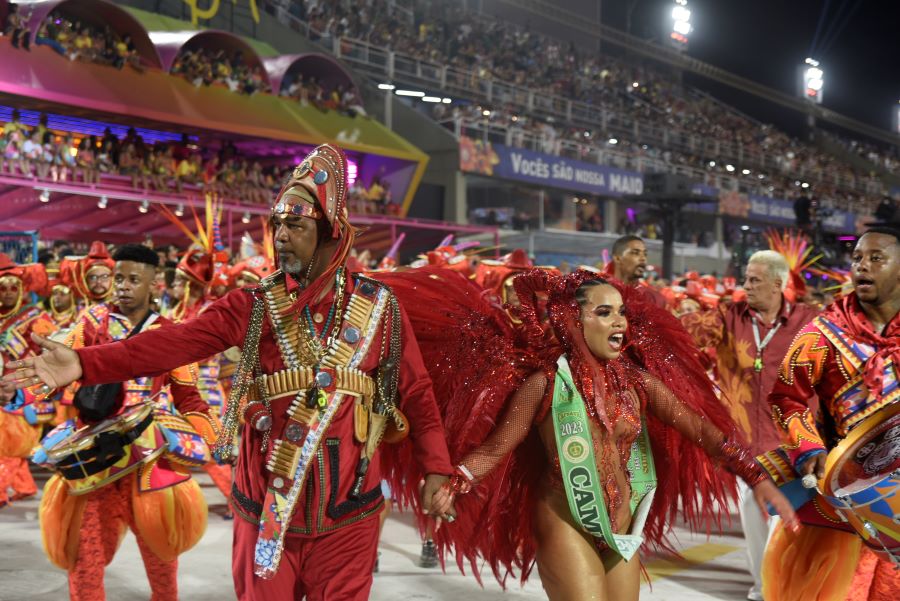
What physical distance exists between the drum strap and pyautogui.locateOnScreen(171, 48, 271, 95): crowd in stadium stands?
663 inches

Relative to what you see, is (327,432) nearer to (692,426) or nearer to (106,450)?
(692,426)

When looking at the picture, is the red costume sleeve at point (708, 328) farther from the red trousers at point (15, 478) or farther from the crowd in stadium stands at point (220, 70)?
the crowd in stadium stands at point (220, 70)

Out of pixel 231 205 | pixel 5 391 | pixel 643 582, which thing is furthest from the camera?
pixel 231 205

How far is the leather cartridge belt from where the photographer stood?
3.22 meters

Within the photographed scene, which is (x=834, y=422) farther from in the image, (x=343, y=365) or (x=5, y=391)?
(x=5, y=391)

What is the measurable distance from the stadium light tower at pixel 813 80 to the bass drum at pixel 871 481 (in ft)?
178

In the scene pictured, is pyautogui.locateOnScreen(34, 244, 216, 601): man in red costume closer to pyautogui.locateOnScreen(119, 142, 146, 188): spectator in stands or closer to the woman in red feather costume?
the woman in red feather costume

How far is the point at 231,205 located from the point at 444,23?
14.6 metres

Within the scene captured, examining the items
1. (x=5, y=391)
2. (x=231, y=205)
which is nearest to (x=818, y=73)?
(x=231, y=205)

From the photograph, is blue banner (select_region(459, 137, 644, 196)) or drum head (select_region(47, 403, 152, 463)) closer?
drum head (select_region(47, 403, 152, 463))

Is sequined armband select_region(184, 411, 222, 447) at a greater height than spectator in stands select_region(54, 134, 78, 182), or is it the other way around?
spectator in stands select_region(54, 134, 78, 182)

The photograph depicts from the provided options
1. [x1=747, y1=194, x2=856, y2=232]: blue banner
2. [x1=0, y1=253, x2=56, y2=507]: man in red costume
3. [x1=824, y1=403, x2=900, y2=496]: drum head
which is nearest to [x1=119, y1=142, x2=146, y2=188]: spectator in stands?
[x1=0, y1=253, x2=56, y2=507]: man in red costume

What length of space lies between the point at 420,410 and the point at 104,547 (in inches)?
85.7

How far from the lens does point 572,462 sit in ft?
11.7
